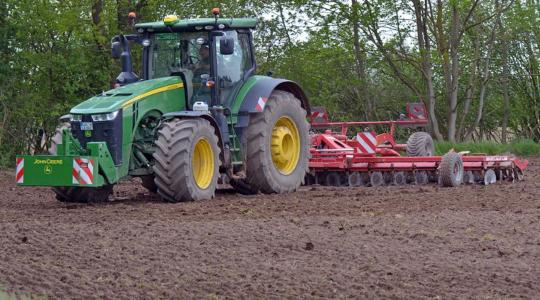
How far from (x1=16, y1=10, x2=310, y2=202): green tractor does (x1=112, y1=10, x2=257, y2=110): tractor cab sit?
13 mm

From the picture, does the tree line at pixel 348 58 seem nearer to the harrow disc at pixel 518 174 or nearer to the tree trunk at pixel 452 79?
the tree trunk at pixel 452 79

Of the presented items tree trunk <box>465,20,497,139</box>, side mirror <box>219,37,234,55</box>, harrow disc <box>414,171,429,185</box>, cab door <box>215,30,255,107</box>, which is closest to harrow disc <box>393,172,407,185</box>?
harrow disc <box>414,171,429,185</box>

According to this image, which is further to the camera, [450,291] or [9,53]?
[9,53]

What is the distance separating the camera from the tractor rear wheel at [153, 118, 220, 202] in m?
11.9

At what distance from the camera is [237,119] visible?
44.0 ft

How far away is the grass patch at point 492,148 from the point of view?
22.7 m

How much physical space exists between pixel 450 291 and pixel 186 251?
2.42 metres

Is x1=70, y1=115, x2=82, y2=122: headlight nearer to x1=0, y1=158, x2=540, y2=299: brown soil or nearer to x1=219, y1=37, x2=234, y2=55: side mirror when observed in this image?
x1=0, y1=158, x2=540, y2=299: brown soil

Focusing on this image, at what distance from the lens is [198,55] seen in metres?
13.3

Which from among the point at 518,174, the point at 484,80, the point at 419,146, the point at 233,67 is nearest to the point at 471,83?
the point at 484,80

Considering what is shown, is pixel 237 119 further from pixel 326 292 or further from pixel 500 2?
pixel 500 2

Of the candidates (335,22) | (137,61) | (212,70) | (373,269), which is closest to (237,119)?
(212,70)

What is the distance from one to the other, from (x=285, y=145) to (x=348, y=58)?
10.9 metres

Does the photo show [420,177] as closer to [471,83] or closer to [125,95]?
[125,95]
